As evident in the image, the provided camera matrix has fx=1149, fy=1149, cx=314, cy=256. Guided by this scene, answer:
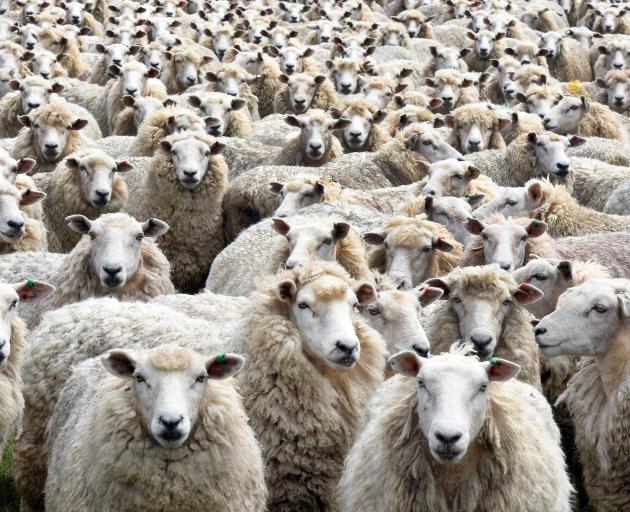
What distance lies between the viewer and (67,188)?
952 cm

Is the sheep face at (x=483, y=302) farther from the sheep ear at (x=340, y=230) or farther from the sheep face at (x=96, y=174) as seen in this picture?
the sheep face at (x=96, y=174)

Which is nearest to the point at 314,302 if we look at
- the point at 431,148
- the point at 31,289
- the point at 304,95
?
the point at 31,289

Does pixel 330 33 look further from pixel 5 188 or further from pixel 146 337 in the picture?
pixel 146 337

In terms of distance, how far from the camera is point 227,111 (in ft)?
41.0

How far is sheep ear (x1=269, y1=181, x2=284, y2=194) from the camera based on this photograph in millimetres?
9336

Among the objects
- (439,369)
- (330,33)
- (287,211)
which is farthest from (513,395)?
(330,33)

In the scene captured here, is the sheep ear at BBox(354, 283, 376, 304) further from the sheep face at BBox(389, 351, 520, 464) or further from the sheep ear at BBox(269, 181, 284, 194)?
the sheep ear at BBox(269, 181, 284, 194)

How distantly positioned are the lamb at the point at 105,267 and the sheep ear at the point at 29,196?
100 cm

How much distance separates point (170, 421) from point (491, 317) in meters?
2.25

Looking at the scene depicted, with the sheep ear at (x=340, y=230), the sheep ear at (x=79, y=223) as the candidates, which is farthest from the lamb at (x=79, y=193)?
the sheep ear at (x=340, y=230)

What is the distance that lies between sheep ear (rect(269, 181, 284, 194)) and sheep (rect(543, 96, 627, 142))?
4393 millimetres

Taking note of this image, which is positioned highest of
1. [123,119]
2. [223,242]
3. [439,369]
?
[439,369]

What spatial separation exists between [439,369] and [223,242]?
537cm

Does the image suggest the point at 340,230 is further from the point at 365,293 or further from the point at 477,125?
the point at 477,125
